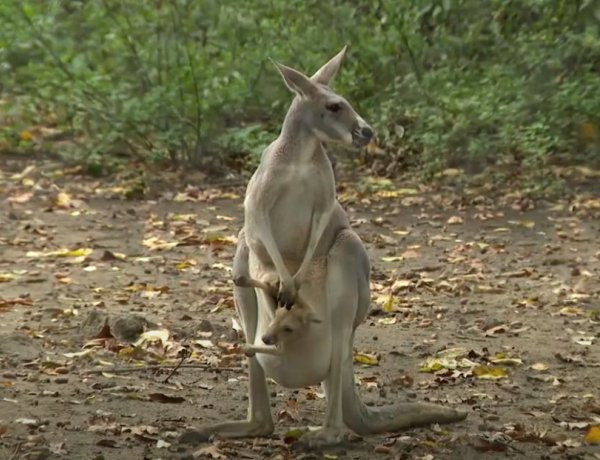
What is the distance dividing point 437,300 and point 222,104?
196 inches

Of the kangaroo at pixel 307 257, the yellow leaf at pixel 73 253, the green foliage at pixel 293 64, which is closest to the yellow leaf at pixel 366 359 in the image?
the kangaroo at pixel 307 257

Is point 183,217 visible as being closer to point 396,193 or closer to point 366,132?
point 396,193

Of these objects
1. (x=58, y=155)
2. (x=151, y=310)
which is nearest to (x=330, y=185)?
(x=151, y=310)

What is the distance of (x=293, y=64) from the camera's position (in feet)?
42.8

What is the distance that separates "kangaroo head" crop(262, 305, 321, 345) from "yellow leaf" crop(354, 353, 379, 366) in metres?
1.82

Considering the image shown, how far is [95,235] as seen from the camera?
1089 centimetres

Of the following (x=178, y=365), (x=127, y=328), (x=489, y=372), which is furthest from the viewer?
(x=127, y=328)

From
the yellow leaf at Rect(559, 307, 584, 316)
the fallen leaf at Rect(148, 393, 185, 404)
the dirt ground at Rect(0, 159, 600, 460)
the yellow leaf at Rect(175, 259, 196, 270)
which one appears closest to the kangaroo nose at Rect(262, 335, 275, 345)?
the dirt ground at Rect(0, 159, 600, 460)

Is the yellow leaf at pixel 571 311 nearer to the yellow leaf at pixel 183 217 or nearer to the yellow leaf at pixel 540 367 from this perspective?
the yellow leaf at pixel 540 367

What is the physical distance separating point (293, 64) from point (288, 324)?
26.3ft

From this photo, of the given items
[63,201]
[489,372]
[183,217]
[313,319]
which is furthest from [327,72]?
[63,201]

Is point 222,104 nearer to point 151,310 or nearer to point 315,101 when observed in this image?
point 151,310

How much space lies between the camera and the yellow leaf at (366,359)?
7105mm

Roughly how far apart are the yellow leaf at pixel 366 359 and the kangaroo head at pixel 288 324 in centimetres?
182
